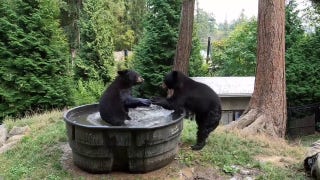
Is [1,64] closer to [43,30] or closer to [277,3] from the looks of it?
[43,30]

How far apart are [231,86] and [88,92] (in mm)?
5558

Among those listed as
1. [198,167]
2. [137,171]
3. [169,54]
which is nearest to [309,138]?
[169,54]

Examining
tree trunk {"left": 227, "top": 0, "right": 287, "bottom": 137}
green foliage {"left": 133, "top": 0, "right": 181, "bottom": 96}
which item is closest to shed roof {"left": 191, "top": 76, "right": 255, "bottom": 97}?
green foliage {"left": 133, "top": 0, "right": 181, "bottom": 96}

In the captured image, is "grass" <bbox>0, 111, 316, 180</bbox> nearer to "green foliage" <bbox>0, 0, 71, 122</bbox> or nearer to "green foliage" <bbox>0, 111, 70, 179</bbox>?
"green foliage" <bbox>0, 111, 70, 179</bbox>

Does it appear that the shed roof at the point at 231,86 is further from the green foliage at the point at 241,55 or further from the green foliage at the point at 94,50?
the green foliage at the point at 94,50

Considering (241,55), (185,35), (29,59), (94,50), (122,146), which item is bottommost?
(122,146)

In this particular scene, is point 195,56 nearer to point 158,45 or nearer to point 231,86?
point 158,45

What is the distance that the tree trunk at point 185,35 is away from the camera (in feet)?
35.0

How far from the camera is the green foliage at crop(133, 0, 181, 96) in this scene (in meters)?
13.9

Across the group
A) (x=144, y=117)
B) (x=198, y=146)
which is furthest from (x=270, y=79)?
(x=144, y=117)

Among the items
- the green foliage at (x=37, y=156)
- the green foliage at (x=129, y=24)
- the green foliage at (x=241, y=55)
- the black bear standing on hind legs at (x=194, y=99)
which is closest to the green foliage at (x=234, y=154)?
the black bear standing on hind legs at (x=194, y=99)

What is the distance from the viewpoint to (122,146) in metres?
4.73

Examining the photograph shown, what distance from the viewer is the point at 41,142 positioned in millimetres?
6422

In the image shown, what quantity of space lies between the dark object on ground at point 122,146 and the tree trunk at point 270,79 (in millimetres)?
3506
